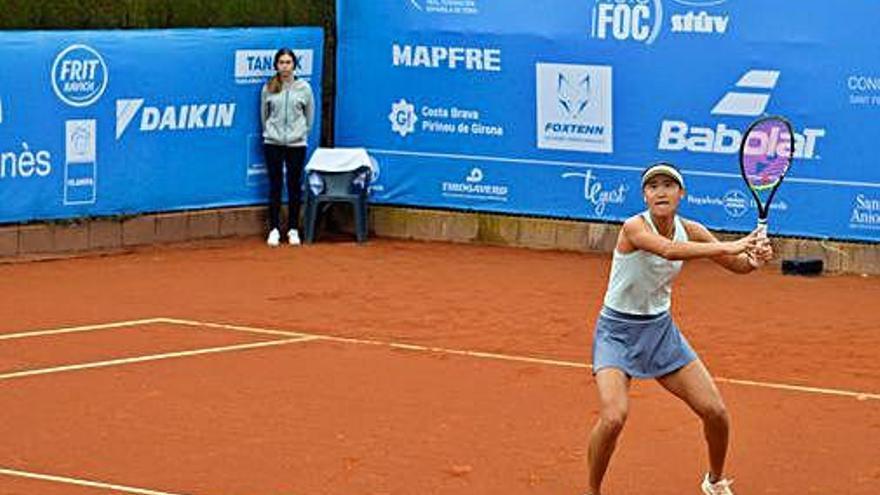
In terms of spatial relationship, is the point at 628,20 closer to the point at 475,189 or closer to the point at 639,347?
the point at 475,189

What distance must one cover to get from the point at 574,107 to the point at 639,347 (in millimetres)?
10961

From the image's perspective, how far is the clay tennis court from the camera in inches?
407

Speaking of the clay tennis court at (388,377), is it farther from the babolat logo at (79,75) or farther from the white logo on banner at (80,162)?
the babolat logo at (79,75)

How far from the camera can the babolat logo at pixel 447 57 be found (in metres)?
20.6

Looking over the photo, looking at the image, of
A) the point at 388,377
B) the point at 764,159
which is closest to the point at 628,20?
the point at 388,377

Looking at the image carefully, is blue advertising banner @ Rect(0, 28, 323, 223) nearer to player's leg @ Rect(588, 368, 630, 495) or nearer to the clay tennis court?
the clay tennis court

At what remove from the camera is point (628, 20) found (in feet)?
65.1

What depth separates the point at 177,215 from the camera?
20422 mm

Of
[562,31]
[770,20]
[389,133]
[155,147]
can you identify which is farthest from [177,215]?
[770,20]

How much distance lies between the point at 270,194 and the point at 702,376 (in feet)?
39.0

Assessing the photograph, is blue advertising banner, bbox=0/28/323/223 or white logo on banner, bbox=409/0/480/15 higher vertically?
white logo on banner, bbox=409/0/480/15

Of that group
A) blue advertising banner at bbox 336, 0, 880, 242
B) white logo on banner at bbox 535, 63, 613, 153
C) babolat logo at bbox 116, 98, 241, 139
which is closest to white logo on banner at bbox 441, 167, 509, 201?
blue advertising banner at bbox 336, 0, 880, 242

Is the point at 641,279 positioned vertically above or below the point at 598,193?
above

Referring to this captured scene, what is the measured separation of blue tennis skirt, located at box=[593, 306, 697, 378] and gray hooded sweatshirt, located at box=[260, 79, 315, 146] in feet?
37.8
